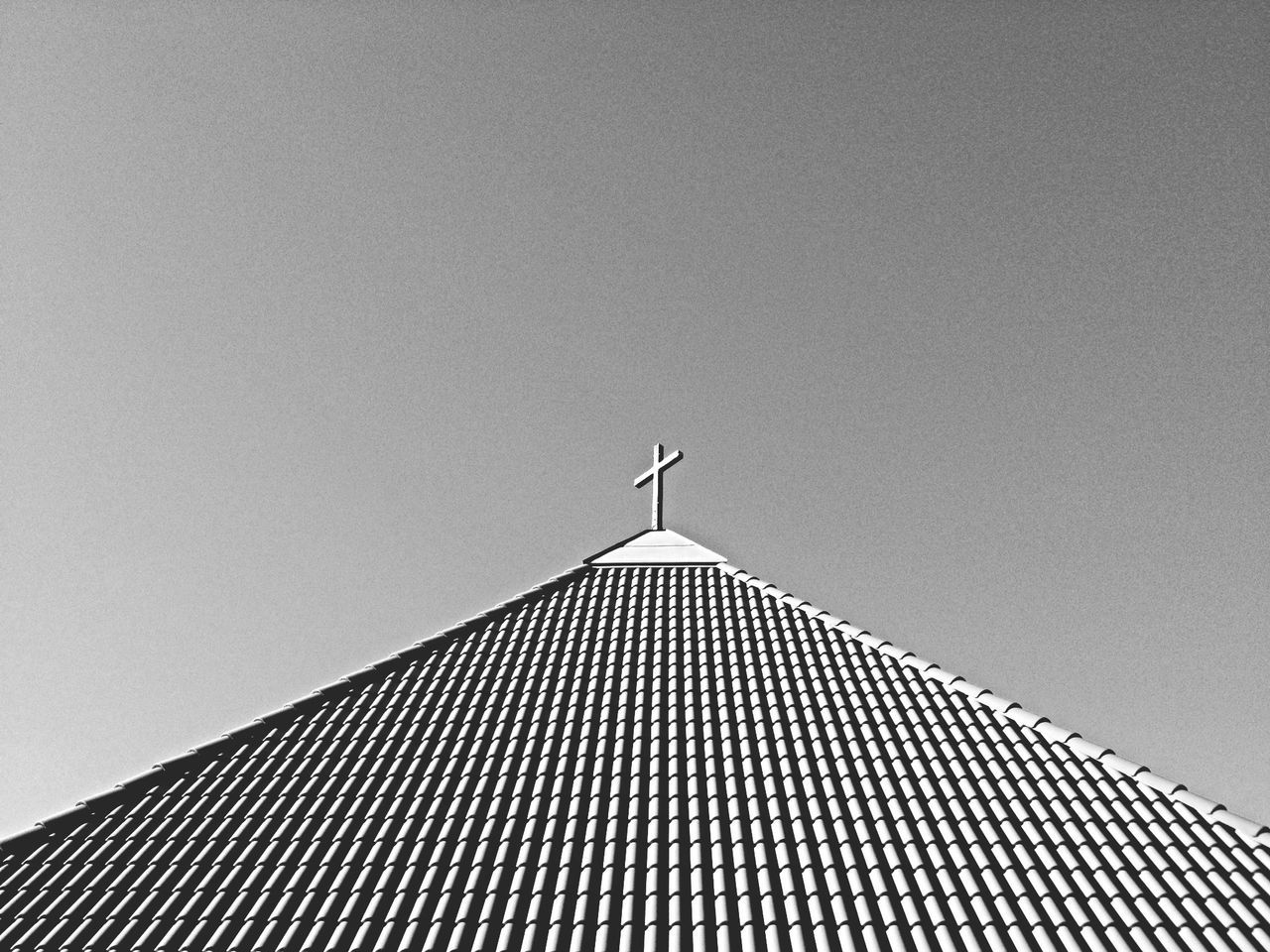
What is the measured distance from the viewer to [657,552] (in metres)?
11.5

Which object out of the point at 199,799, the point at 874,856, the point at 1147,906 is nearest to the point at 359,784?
the point at 199,799

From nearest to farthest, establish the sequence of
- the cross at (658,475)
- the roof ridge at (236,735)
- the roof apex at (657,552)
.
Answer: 1. the roof ridge at (236,735)
2. the roof apex at (657,552)
3. the cross at (658,475)

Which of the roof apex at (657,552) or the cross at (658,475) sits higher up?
the cross at (658,475)

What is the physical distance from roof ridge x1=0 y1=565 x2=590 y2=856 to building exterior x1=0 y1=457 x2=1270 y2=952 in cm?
3

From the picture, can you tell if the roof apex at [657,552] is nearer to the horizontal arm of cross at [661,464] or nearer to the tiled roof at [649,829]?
the horizontal arm of cross at [661,464]

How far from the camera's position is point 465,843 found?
591 centimetres

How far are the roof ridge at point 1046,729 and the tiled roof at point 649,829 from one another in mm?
27

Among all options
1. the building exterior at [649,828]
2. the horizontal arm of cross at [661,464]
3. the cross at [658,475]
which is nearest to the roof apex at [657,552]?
the cross at [658,475]

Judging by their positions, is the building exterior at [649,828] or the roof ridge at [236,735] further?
the roof ridge at [236,735]

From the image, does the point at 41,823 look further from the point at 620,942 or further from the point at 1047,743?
the point at 1047,743

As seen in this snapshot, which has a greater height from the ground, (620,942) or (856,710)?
(856,710)

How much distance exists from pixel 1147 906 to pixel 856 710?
2.77 m

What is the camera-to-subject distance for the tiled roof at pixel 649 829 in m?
5.09

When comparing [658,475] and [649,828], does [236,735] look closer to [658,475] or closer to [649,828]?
[649,828]
